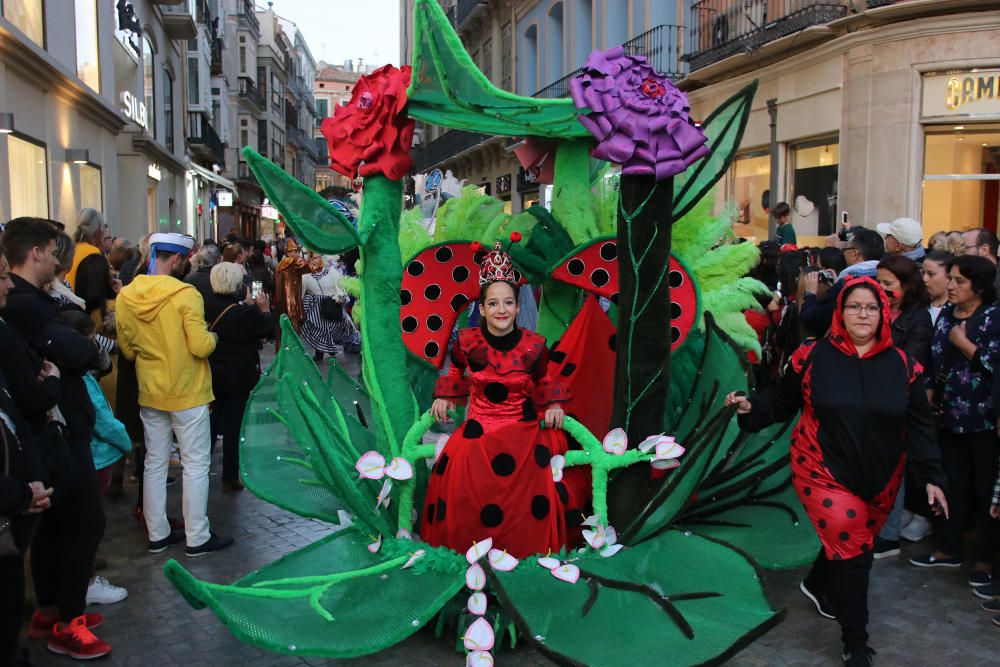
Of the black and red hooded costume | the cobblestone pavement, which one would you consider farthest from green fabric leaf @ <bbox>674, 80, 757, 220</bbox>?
the cobblestone pavement

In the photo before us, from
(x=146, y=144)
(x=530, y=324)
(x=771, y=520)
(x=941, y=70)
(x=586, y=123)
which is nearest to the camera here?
(x=586, y=123)

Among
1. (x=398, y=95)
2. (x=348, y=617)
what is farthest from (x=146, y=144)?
(x=348, y=617)

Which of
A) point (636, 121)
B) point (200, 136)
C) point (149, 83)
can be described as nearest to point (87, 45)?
point (149, 83)

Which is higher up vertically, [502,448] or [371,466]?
[502,448]

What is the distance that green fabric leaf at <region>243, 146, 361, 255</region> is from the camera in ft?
12.0

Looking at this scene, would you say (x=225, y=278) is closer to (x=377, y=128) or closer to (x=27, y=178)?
(x=377, y=128)

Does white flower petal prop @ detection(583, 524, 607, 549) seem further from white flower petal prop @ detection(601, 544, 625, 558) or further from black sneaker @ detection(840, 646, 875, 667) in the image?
black sneaker @ detection(840, 646, 875, 667)

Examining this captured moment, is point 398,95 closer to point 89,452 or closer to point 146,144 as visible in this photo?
point 89,452

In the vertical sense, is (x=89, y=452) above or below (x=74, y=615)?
above

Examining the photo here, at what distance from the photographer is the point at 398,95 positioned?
13.3ft

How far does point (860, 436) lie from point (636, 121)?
5.12 feet

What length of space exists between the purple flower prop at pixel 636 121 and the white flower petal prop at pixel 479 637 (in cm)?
195

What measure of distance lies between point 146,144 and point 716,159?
18.3 meters

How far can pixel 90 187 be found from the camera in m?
14.6
